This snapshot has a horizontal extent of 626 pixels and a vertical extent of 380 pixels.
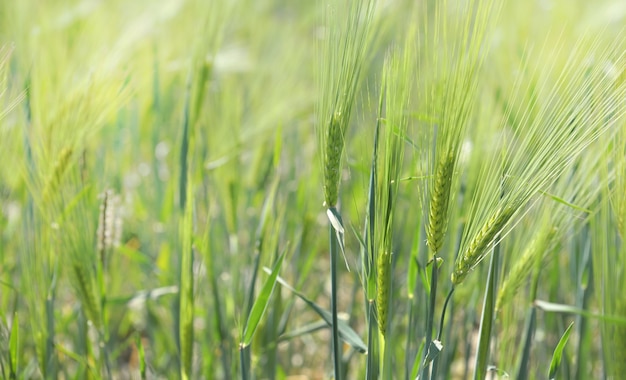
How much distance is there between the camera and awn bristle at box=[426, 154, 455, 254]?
0.65m

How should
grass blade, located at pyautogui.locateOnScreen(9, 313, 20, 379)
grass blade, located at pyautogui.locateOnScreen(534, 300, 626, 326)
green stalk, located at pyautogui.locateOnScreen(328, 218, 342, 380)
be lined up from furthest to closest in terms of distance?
1. grass blade, located at pyautogui.locateOnScreen(9, 313, 20, 379)
2. green stalk, located at pyautogui.locateOnScreen(328, 218, 342, 380)
3. grass blade, located at pyautogui.locateOnScreen(534, 300, 626, 326)

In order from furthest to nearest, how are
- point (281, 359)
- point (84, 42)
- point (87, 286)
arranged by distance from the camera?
point (281, 359) < point (84, 42) < point (87, 286)

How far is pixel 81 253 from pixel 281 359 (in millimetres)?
566

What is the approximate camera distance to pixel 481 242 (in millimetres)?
655

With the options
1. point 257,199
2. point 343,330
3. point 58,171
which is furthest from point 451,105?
point 257,199

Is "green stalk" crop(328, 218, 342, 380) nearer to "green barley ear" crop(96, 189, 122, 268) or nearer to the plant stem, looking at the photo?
the plant stem

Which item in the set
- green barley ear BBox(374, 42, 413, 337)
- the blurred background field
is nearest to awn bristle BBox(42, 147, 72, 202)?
the blurred background field

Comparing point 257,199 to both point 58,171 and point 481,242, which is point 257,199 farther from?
point 481,242

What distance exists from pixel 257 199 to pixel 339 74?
0.68 metres

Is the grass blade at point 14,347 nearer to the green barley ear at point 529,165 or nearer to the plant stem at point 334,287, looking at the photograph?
the plant stem at point 334,287

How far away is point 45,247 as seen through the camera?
98 centimetres

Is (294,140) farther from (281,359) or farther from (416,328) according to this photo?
(416,328)

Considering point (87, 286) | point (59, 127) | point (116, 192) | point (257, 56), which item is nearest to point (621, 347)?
point (87, 286)

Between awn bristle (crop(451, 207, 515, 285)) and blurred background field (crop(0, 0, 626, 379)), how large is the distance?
0.04 ft
